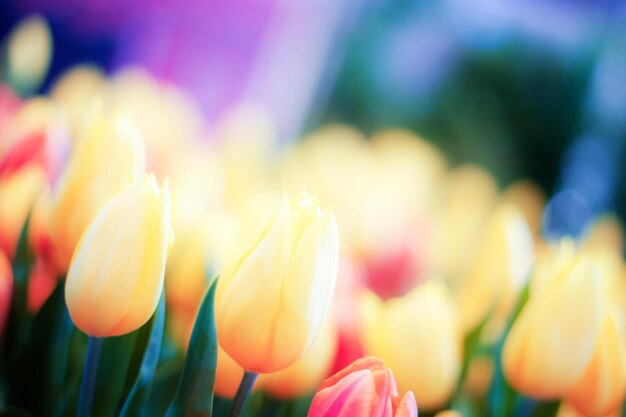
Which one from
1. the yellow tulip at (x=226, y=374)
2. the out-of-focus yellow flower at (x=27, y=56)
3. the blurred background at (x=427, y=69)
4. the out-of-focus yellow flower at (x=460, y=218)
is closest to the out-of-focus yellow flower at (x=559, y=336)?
the yellow tulip at (x=226, y=374)

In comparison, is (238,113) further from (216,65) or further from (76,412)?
(76,412)

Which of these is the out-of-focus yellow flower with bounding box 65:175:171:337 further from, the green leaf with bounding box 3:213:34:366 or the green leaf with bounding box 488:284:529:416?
the green leaf with bounding box 488:284:529:416

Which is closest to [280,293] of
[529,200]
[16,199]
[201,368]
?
[201,368]

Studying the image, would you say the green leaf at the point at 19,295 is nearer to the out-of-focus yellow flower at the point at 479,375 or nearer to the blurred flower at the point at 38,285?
the blurred flower at the point at 38,285

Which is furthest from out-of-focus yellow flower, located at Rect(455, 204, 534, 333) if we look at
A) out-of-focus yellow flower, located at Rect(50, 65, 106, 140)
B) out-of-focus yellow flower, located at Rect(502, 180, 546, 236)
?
out-of-focus yellow flower, located at Rect(502, 180, 546, 236)

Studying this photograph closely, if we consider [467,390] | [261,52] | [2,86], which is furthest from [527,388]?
[261,52]
